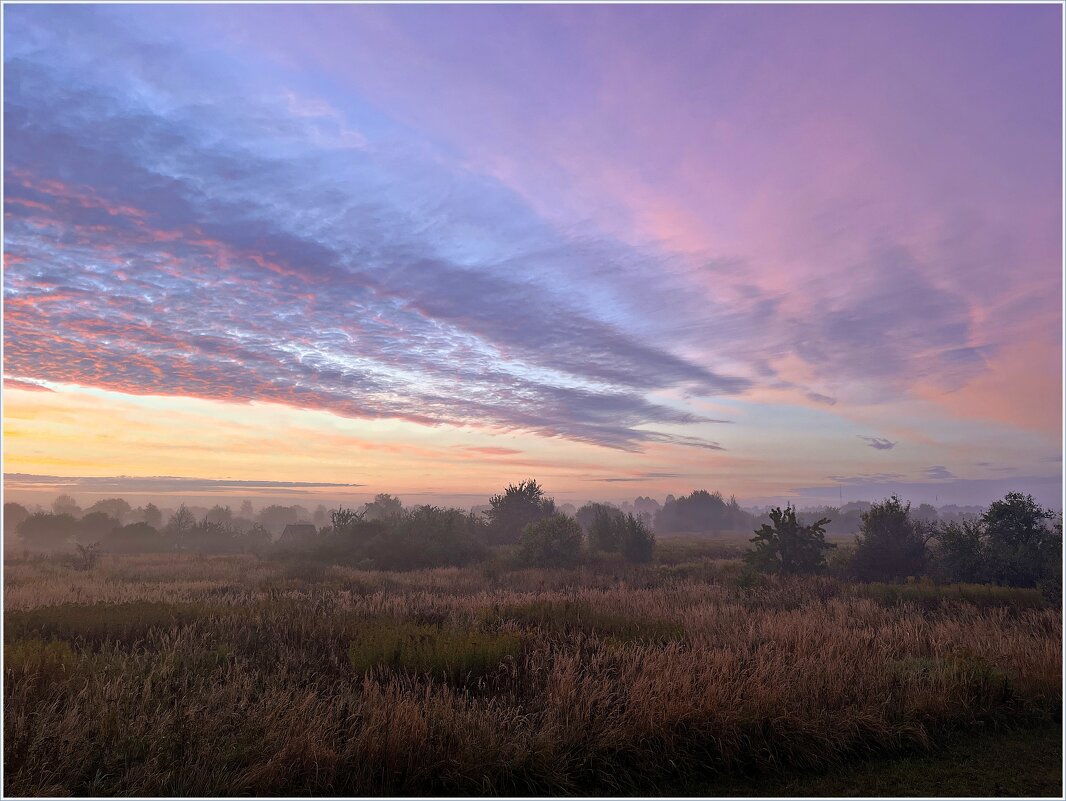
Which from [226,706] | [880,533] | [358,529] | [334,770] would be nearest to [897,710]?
[334,770]

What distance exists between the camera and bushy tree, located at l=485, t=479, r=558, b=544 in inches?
1730

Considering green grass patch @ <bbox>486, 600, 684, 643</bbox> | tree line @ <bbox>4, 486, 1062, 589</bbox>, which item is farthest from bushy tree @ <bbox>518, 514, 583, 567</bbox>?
green grass patch @ <bbox>486, 600, 684, 643</bbox>

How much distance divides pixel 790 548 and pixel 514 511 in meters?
26.8

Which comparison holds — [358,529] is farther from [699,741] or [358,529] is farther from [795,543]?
[699,741]

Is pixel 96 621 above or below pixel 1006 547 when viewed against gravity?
below

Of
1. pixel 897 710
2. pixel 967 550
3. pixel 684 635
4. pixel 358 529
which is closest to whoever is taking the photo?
pixel 897 710

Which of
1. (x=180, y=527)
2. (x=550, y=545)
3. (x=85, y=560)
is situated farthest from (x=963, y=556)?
(x=180, y=527)

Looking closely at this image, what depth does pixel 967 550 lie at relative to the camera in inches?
771

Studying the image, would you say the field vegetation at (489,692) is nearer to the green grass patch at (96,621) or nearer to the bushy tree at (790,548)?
the green grass patch at (96,621)

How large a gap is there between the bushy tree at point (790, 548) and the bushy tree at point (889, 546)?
154 centimetres

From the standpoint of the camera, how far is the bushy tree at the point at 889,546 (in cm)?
2186

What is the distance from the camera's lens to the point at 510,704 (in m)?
Answer: 6.55

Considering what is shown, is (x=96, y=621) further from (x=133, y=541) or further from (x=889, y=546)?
(x=133, y=541)

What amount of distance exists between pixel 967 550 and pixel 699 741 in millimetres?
19441
